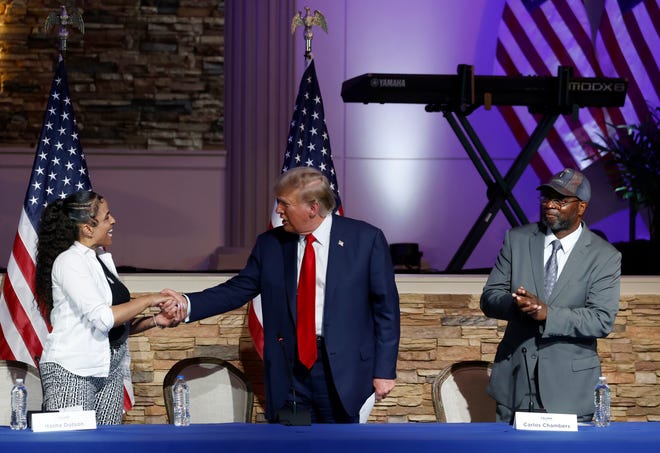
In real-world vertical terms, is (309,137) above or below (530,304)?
above

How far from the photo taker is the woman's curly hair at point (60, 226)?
4074mm

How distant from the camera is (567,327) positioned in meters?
3.85

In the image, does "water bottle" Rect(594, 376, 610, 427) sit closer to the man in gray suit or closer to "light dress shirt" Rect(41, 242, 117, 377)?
the man in gray suit

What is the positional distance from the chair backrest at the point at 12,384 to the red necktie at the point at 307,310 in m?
1.29

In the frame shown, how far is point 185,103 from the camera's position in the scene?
29.3 ft

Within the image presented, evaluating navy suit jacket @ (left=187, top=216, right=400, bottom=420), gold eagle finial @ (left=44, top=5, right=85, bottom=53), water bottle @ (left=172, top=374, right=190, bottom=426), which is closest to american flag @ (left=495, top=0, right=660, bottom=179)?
gold eagle finial @ (left=44, top=5, right=85, bottom=53)

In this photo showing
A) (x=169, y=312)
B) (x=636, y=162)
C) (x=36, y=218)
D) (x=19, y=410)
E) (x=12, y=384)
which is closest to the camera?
(x=19, y=410)

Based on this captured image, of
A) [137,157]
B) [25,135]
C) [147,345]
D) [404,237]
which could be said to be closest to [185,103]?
[137,157]

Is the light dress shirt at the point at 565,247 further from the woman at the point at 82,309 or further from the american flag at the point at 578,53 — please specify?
the american flag at the point at 578,53

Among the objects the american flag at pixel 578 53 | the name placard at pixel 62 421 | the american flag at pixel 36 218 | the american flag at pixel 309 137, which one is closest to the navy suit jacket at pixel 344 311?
the name placard at pixel 62 421

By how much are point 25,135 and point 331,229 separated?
5440 mm

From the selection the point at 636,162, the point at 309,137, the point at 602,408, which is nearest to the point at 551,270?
the point at 602,408

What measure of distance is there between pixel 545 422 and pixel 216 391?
2121 mm

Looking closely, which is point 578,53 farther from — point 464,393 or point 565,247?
point 565,247
